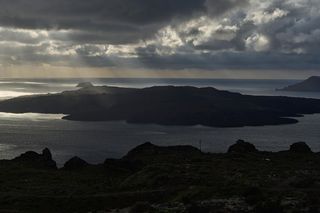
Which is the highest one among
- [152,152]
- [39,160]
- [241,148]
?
[241,148]

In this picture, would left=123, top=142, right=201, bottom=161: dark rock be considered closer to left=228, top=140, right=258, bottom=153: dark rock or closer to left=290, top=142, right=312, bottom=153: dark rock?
left=228, top=140, right=258, bottom=153: dark rock

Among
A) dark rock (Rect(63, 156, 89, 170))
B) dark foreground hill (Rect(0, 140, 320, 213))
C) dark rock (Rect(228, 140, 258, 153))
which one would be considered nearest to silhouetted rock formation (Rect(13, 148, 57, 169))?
dark rock (Rect(63, 156, 89, 170))

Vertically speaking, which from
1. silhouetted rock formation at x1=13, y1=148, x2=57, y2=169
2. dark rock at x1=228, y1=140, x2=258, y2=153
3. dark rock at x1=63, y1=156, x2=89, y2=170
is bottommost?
silhouetted rock formation at x1=13, y1=148, x2=57, y2=169

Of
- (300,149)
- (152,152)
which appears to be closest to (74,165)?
(152,152)

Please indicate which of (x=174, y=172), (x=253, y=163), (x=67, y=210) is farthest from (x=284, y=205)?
(x=253, y=163)

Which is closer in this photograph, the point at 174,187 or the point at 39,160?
the point at 174,187

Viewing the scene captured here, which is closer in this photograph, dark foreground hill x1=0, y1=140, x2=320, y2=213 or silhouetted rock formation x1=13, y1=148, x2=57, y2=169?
dark foreground hill x1=0, y1=140, x2=320, y2=213

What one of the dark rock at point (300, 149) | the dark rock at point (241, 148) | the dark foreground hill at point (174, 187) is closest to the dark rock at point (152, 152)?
the dark rock at point (241, 148)

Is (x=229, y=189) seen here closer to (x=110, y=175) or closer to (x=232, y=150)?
(x=110, y=175)

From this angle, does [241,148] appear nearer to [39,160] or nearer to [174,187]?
[39,160]
